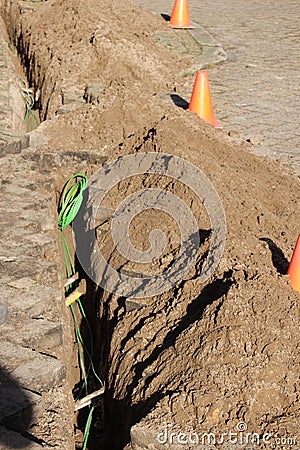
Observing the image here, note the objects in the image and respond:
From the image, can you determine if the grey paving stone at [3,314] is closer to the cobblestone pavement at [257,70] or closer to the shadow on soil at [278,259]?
the shadow on soil at [278,259]

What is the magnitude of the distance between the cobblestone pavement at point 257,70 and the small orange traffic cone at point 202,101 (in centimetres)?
25

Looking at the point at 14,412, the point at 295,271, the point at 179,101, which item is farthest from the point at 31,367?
the point at 179,101

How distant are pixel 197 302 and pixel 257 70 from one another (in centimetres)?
621

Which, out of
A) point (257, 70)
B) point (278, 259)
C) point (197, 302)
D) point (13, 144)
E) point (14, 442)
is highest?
point (257, 70)

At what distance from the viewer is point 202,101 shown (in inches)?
282

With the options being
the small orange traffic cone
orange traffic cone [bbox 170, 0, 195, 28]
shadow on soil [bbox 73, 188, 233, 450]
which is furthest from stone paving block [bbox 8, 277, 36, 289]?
orange traffic cone [bbox 170, 0, 195, 28]

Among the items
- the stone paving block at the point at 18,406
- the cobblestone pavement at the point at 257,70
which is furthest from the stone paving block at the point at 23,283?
the cobblestone pavement at the point at 257,70

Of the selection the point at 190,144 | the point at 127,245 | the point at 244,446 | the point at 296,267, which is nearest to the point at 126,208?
the point at 127,245

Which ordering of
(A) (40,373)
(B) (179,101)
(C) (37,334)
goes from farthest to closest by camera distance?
1. (B) (179,101)
2. (C) (37,334)
3. (A) (40,373)

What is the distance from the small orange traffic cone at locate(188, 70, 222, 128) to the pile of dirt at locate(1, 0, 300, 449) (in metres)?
0.42

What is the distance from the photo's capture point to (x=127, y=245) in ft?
15.5

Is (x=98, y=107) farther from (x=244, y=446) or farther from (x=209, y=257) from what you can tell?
(x=244, y=446)

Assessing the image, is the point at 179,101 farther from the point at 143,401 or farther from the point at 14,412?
the point at 14,412

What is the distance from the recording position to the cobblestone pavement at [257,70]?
23.5ft
